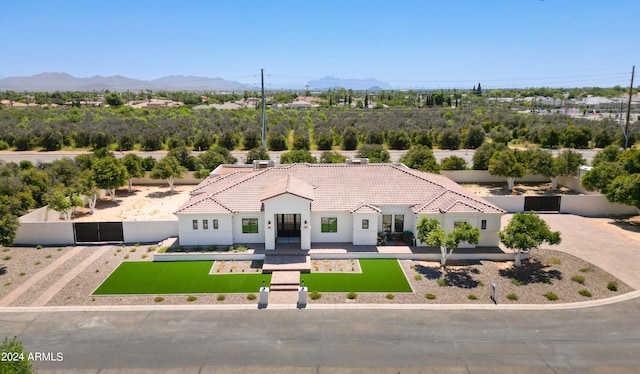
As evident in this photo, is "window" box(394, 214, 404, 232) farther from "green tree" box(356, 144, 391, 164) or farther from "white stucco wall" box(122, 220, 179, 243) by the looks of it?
"green tree" box(356, 144, 391, 164)

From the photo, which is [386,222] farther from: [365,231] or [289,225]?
[289,225]


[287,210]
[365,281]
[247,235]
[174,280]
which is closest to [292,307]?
[365,281]

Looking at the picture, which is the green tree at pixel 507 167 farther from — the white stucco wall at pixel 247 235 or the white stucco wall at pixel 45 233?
Result: the white stucco wall at pixel 45 233

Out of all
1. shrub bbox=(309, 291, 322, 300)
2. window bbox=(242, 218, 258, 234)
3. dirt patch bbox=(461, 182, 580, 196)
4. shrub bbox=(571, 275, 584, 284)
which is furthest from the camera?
dirt patch bbox=(461, 182, 580, 196)

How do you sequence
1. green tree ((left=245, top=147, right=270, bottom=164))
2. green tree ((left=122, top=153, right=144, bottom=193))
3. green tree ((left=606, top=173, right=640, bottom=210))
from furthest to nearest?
green tree ((left=245, top=147, right=270, bottom=164)), green tree ((left=122, top=153, right=144, bottom=193)), green tree ((left=606, top=173, right=640, bottom=210))

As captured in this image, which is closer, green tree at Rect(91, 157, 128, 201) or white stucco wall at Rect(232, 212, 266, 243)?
white stucco wall at Rect(232, 212, 266, 243)

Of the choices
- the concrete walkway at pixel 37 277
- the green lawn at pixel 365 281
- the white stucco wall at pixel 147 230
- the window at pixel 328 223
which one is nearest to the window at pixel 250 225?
the window at pixel 328 223

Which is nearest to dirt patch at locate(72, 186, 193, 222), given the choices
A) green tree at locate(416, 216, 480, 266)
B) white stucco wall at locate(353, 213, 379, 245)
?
white stucco wall at locate(353, 213, 379, 245)
